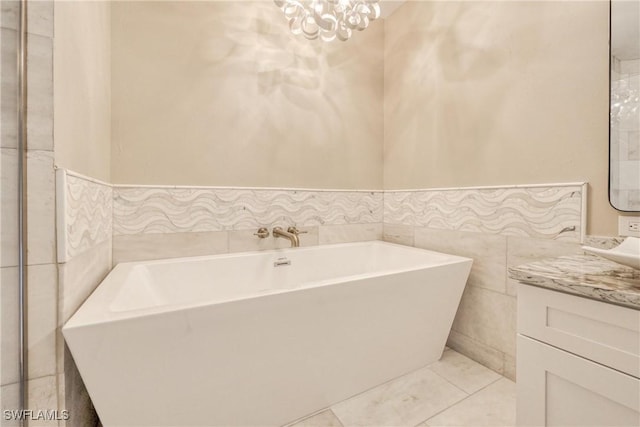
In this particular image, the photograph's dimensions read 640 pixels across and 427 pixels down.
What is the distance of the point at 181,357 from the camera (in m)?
0.87

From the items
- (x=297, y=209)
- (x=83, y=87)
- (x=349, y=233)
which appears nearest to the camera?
(x=83, y=87)

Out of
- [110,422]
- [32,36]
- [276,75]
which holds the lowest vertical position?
[110,422]

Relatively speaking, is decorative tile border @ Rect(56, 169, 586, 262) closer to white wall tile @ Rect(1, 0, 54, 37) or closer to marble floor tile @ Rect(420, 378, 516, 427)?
white wall tile @ Rect(1, 0, 54, 37)

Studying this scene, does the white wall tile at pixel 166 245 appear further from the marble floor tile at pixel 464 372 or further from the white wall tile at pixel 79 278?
the marble floor tile at pixel 464 372

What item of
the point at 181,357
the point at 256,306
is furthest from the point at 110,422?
the point at 256,306

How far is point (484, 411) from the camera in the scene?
1.26 metres

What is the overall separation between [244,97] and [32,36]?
3.74ft

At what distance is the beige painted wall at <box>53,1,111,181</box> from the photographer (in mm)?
828

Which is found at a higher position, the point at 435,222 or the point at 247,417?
the point at 435,222

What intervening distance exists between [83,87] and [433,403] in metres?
2.07

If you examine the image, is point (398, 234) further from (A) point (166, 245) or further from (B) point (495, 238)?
(A) point (166, 245)

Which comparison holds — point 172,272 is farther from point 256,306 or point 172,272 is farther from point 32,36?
point 32,36

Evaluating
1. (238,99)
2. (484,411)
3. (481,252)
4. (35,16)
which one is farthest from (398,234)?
(35,16)

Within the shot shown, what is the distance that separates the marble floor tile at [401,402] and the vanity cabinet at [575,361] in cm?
48
